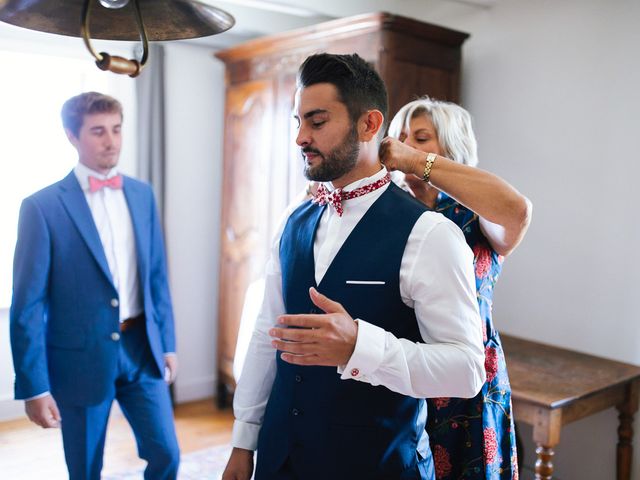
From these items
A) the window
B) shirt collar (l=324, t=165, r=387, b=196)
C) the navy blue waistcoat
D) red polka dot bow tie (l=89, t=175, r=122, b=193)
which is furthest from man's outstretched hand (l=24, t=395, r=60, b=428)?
the window

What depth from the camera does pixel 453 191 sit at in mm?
1537

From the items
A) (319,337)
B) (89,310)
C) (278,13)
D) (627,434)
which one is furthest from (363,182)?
(278,13)

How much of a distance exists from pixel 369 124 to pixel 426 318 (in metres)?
0.45

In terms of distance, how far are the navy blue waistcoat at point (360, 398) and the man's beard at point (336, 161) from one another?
12 centimetres

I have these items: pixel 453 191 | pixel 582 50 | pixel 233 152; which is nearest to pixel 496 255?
pixel 453 191

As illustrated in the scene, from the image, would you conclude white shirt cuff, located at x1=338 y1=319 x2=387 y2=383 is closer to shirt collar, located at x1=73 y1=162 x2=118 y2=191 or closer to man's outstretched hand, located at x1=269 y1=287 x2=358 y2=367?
man's outstretched hand, located at x1=269 y1=287 x2=358 y2=367

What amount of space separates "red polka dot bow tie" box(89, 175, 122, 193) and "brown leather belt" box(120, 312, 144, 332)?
497 mm

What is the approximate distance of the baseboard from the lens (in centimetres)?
440

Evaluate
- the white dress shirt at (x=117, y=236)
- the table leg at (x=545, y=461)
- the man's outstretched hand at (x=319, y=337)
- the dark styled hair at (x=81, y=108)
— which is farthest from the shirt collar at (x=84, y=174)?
the table leg at (x=545, y=461)

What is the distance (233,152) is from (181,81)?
2.06ft

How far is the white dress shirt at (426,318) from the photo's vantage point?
3.85 ft

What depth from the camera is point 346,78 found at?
4.52 ft

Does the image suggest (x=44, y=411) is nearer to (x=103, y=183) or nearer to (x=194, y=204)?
(x=103, y=183)

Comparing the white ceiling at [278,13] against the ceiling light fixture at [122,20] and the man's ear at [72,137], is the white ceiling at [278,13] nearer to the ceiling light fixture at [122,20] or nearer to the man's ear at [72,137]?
the man's ear at [72,137]
